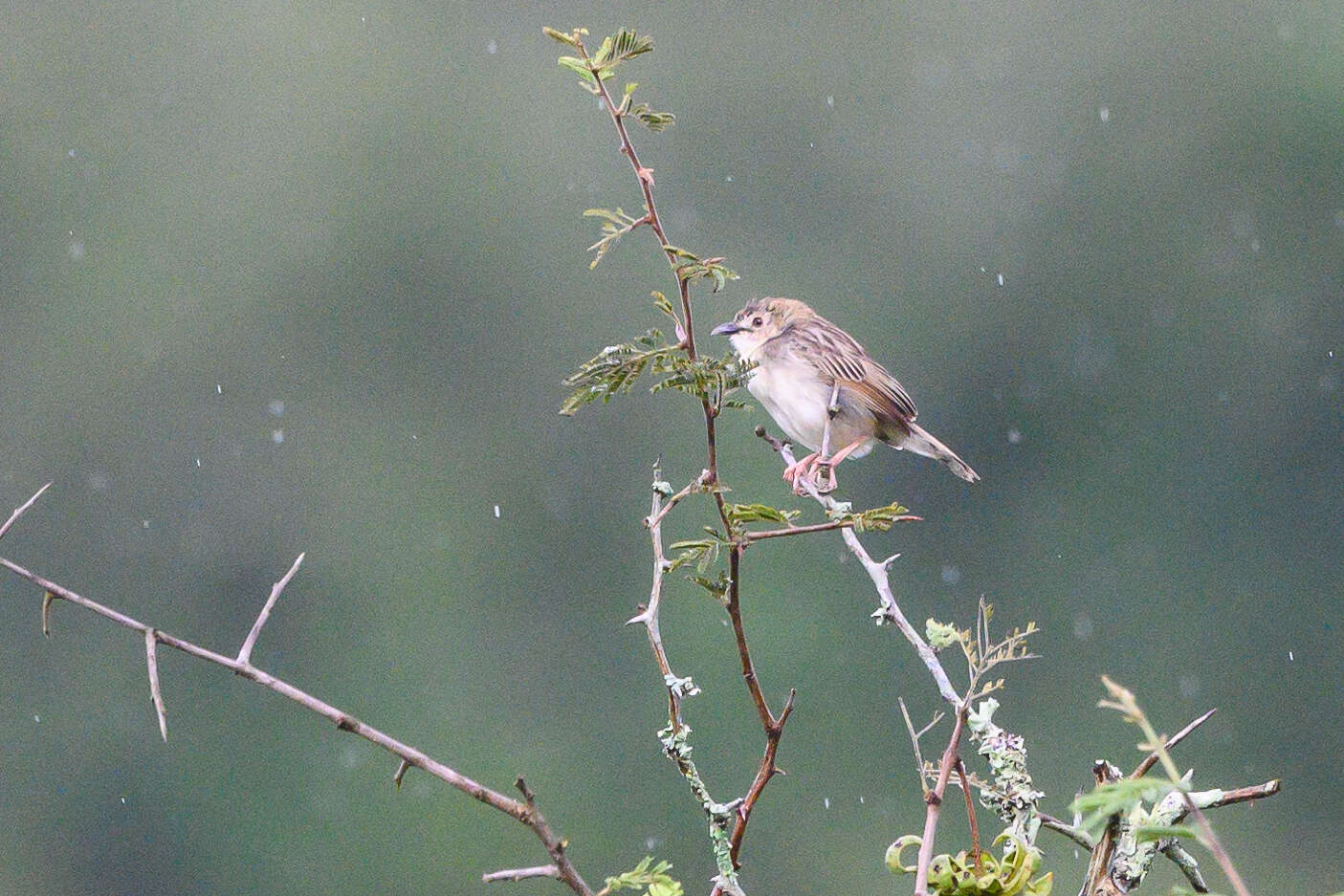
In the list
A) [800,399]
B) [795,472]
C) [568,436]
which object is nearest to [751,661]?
[795,472]

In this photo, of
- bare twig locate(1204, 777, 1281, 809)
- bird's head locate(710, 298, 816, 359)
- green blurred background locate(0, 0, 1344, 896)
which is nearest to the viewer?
bare twig locate(1204, 777, 1281, 809)

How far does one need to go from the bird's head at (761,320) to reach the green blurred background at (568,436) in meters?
14.5

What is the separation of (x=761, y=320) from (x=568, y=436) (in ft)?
56.2

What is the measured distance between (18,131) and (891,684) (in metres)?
12.8

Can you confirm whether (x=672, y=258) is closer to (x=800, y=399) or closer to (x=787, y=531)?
(x=787, y=531)

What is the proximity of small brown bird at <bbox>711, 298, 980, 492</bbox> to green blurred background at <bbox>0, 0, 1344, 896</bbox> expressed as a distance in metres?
14.6

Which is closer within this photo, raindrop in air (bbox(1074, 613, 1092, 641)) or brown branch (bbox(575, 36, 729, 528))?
brown branch (bbox(575, 36, 729, 528))

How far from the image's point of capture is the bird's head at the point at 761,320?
3.86 m

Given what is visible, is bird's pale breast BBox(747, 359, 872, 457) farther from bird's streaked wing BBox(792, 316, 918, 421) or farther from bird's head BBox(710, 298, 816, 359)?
bird's head BBox(710, 298, 816, 359)

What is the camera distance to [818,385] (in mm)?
→ 3602

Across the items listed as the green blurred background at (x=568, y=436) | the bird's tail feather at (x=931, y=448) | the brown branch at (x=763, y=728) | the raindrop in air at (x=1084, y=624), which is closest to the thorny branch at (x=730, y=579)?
the brown branch at (x=763, y=728)

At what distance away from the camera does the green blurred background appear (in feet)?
66.8

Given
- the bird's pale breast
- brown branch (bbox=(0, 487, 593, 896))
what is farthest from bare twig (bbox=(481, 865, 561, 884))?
the bird's pale breast

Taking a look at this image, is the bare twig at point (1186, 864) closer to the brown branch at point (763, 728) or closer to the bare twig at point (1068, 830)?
the bare twig at point (1068, 830)
